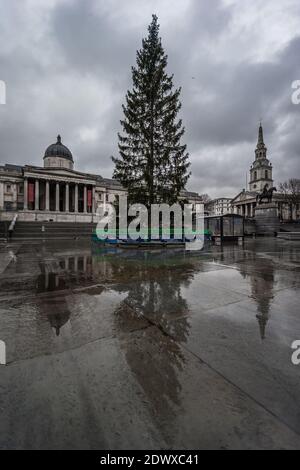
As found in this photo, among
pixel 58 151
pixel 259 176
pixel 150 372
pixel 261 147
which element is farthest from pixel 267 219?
pixel 261 147

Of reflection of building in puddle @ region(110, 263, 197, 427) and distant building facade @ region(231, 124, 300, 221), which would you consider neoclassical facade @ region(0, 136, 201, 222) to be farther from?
distant building facade @ region(231, 124, 300, 221)

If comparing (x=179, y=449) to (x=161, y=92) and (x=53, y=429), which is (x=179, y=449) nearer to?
(x=53, y=429)

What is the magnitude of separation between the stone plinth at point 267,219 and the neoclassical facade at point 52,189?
30978 mm

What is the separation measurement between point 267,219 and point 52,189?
2063 inches

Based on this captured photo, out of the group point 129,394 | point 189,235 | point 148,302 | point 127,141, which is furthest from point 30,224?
point 129,394

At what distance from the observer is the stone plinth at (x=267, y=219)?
38969 mm

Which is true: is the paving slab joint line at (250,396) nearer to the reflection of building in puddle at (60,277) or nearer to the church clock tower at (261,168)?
the reflection of building in puddle at (60,277)

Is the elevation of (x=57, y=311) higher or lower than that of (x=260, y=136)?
lower

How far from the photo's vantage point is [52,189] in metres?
57.8

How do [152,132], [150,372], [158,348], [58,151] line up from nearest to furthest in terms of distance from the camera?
1. [150,372]
2. [158,348]
3. [152,132]
4. [58,151]

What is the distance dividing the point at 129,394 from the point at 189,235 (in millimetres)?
18644

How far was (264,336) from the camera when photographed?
298cm

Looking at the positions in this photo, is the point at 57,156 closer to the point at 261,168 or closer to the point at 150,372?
the point at 150,372

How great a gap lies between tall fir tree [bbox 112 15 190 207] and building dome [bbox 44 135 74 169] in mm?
46391
